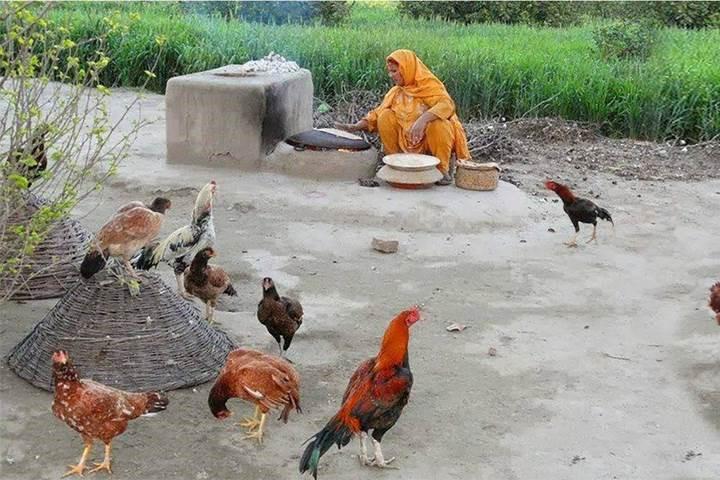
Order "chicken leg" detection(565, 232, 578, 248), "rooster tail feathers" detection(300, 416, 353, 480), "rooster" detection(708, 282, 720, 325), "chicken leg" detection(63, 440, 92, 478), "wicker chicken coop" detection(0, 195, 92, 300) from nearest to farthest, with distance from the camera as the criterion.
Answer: "rooster tail feathers" detection(300, 416, 353, 480) → "chicken leg" detection(63, 440, 92, 478) → "rooster" detection(708, 282, 720, 325) → "wicker chicken coop" detection(0, 195, 92, 300) → "chicken leg" detection(565, 232, 578, 248)

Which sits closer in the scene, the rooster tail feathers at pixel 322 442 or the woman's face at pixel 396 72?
the rooster tail feathers at pixel 322 442

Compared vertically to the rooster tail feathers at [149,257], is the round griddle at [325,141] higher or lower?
lower

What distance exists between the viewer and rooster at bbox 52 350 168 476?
4.01 metres

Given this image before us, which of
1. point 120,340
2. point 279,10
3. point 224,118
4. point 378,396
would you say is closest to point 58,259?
point 120,340

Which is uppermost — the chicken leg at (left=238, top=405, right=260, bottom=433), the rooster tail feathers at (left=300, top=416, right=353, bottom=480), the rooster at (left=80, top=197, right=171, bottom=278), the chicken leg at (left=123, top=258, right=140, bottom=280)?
the rooster at (left=80, top=197, right=171, bottom=278)

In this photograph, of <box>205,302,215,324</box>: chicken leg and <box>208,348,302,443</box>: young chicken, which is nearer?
<box>208,348,302,443</box>: young chicken

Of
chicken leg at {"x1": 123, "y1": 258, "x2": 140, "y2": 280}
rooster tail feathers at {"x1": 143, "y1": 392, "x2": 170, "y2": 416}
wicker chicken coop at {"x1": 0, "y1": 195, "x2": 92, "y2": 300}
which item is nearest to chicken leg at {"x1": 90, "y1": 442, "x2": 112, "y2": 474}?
rooster tail feathers at {"x1": 143, "y1": 392, "x2": 170, "y2": 416}

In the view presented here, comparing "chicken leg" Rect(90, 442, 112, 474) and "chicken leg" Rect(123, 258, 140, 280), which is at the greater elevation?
"chicken leg" Rect(123, 258, 140, 280)

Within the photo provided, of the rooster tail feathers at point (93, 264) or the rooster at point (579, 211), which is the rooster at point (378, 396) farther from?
the rooster at point (579, 211)

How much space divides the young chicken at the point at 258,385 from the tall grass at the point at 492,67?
25.8ft

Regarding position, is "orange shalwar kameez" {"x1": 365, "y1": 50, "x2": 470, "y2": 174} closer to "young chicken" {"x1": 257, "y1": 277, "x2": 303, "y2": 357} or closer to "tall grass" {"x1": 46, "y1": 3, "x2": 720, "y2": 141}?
"tall grass" {"x1": 46, "y1": 3, "x2": 720, "y2": 141}

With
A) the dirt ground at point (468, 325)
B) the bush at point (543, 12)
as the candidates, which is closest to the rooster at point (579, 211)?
the dirt ground at point (468, 325)

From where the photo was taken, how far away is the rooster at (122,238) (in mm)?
5043

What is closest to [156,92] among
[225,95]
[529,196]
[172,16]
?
[172,16]
